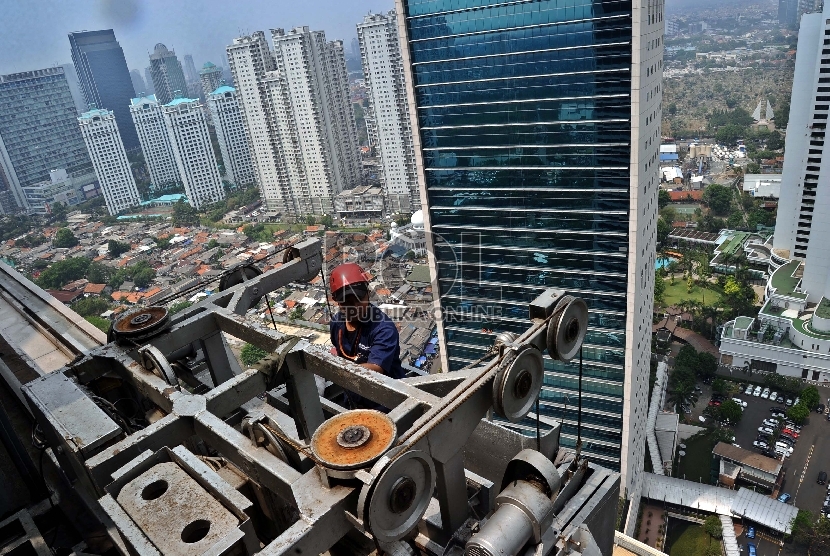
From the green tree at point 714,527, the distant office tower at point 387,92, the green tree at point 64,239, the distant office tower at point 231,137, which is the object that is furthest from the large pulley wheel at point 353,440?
the distant office tower at point 231,137

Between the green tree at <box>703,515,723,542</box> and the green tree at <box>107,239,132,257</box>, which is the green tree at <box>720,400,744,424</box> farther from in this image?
the green tree at <box>107,239,132,257</box>

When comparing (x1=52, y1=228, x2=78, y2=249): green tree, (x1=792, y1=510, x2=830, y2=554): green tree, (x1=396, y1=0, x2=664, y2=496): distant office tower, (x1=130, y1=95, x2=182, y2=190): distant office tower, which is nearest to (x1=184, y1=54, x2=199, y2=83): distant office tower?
(x1=130, y1=95, x2=182, y2=190): distant office tower

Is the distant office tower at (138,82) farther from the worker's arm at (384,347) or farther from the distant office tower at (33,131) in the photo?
the worker's arm at (384,347)

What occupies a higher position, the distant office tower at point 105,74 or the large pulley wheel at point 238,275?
the distant office tower at point 105,74

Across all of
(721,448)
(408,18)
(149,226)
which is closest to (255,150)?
(149,226)

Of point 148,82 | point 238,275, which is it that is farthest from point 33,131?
point 238,275

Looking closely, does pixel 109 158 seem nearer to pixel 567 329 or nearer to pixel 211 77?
pixel 211 77
